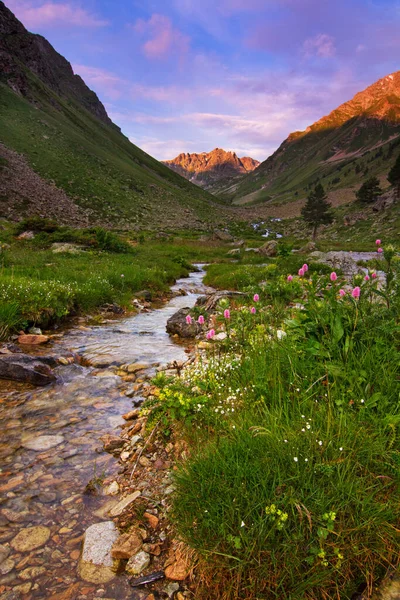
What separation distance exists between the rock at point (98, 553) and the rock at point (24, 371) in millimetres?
3780

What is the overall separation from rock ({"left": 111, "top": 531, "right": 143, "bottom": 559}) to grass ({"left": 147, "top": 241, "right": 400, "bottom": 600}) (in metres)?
0.46

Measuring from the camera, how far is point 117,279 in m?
15.1

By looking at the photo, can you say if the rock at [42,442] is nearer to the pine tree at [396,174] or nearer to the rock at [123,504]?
the rock at [123,504]

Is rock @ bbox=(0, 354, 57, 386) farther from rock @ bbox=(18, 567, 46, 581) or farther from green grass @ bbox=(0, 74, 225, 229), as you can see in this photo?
green grass @ bbox=(0, 74, 225, 229)

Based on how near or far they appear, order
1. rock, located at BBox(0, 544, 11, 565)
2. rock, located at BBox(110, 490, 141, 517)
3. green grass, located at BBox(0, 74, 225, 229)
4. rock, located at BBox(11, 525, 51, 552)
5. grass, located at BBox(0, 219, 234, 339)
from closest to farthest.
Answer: rock, located at BBox(0, 544, 11, 565)
rock, located at BBox(11, 525, 51, 552)
rock, located at BBox(110, 490, 141, 517)
grass, located at BBox(0, 219, 234, 339)
green grass, located at BBox(0, 74, 225, 229)

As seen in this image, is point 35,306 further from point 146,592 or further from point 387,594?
point 387,594

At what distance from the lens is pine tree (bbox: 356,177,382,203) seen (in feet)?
250

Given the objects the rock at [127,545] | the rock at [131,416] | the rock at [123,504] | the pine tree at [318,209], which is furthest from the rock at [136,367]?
the pine tree at [318,209]

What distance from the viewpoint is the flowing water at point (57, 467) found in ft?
8.53

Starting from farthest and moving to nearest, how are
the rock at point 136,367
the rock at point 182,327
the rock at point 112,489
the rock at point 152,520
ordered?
1. the rock at point 182,327
2. the rock at point 136,367
3. the rock at point 112,489
4. the rock at point 152,520

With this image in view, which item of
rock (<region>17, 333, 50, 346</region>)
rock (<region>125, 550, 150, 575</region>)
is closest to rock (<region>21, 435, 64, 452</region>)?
rock (<region>125, 550, 150, 575</region>)

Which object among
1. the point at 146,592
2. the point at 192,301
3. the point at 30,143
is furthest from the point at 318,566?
the point at 30,143

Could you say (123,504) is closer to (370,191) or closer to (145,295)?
(145,295)

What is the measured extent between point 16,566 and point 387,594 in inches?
108
